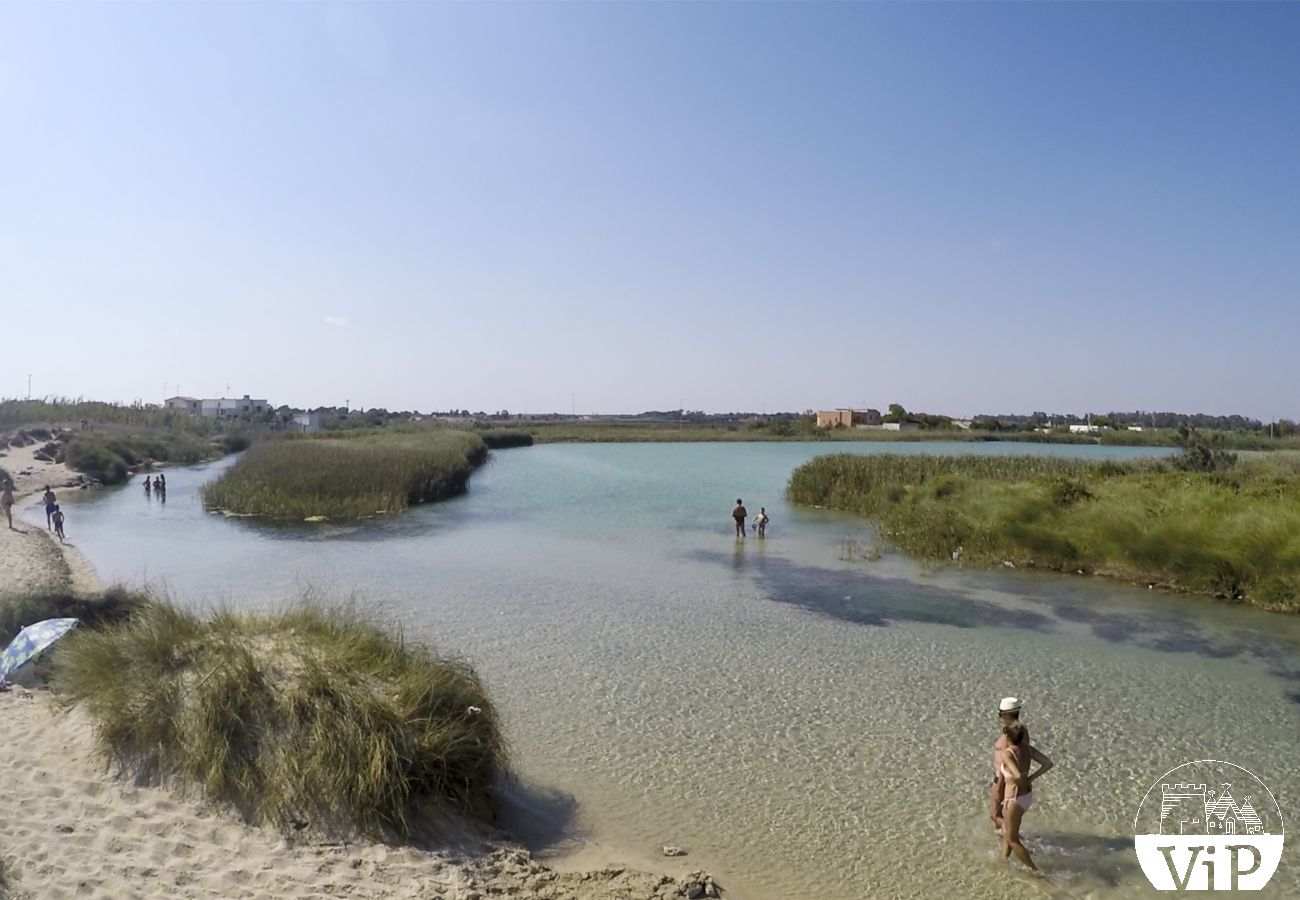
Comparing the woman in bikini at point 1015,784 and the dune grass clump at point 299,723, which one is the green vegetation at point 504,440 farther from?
the woman in bikini at point 1015,784

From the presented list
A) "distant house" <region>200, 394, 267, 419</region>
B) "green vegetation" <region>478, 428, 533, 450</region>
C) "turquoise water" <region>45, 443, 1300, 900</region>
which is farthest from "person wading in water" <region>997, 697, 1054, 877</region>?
"distant house" <region>200, 394, 267, 419</region>

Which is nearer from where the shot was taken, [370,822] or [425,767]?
[370,822]

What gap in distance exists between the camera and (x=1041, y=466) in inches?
1157

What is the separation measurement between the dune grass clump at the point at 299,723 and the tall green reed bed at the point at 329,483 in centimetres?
1994

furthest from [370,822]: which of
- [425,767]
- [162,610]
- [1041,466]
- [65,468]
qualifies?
[65,468]

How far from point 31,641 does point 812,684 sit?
8.34 m

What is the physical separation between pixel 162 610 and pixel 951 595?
12520 mm

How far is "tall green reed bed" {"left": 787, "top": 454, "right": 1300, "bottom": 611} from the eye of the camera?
1454 cm

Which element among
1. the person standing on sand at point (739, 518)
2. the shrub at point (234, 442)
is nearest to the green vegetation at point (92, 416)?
the shrub at point (234, 442)

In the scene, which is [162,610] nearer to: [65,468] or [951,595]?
[951,595]

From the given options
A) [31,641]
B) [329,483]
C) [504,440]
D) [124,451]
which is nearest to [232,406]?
[504,440]

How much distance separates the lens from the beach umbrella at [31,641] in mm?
8188

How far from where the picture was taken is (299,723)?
238 inches

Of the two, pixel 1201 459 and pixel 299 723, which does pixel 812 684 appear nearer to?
pixel 299 723
